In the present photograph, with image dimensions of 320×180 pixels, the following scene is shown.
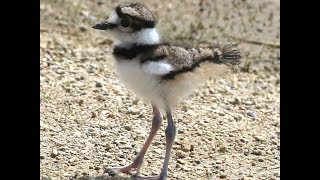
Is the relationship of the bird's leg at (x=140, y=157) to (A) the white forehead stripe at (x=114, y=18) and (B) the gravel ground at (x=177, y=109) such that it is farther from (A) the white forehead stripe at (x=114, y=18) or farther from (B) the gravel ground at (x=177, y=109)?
(A) the white forehead stripe at (x=114, y=18)

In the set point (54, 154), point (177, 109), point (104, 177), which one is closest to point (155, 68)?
point (104, 177)

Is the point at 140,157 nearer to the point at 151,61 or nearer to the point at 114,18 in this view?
the point at 151,61

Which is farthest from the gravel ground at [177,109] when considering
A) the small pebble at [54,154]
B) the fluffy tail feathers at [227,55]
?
the fluffy tail feathers at [227,55]

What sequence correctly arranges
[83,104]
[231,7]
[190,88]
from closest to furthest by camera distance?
[190,88] < [83,104] < [231,7]

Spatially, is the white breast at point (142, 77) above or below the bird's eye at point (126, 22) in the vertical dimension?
below
